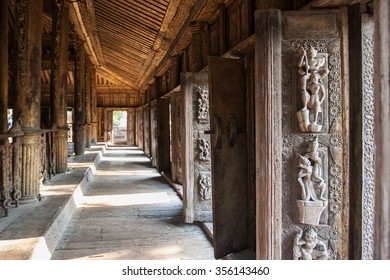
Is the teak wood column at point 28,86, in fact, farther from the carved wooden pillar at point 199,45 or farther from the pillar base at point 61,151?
the pillar base at point 61,151

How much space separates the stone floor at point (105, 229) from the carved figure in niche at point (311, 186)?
7.46ft

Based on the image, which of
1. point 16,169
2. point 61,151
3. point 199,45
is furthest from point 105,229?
point 61,151

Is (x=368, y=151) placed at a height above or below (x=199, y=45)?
below

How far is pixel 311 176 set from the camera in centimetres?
284

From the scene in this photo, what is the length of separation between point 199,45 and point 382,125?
463 centimetres

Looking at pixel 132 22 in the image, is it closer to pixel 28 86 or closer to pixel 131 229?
pixel 28 86

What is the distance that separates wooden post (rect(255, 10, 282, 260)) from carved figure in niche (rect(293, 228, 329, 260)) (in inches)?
5.6

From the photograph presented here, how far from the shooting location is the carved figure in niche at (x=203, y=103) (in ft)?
21.0

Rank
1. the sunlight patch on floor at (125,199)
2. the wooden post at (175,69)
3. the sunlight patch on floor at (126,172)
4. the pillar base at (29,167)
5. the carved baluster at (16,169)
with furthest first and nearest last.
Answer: the sunlight patch on floor at (126,172), the wooden post at (175,69), the sunlight patch on floor at (125,199), the pillar base at (29,167), the carved baluster at (16,169)

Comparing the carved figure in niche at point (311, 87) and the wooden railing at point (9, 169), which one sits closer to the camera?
the carved figure in niche at point (311, 87)

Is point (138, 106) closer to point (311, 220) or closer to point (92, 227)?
point (92, 227)

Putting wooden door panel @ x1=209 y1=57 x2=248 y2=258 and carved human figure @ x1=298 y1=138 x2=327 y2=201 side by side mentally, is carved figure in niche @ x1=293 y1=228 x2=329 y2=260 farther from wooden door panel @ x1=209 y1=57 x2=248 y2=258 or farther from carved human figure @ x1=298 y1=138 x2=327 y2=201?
wooden door panel @ x1=209 y1=57 x2=248 y2=258

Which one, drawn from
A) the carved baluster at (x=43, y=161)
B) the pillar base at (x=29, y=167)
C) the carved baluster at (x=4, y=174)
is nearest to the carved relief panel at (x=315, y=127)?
the carved baluster at (x=4, y=174)
